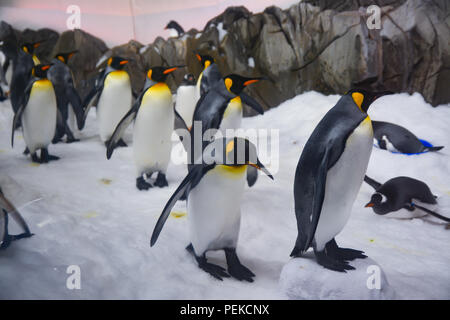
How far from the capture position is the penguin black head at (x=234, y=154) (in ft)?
3.76

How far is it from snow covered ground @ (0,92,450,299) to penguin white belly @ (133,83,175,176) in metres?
0.27

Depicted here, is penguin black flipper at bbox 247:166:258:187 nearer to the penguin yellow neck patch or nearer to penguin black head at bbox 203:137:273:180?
penguin black head at bbox 203:137:273:180

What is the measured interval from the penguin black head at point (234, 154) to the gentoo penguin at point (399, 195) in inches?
25.8

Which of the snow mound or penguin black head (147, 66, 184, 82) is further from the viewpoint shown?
penguin black head (147, 66, 184, 82)

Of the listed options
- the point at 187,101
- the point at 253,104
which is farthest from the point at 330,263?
the point at 187,101

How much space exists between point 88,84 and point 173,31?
2.23 m

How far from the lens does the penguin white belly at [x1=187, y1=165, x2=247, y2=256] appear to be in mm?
1239

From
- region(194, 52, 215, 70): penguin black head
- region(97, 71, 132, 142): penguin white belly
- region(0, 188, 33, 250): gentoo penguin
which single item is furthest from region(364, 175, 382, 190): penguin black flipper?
region(97, 71, 132, 142): penguin white belly

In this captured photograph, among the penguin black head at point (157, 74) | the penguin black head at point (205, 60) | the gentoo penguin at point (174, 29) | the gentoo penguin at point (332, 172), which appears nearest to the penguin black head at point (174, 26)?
the gentoo penguin at point (174, 29)

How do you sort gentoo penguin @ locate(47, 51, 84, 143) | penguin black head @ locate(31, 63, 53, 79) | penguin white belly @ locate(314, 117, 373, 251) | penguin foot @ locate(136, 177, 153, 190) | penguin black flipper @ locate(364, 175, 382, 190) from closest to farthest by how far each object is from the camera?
penguin white belly @ locate(314, 117, 373, 251), penguin black flipper @ locate(364, 175, 382, 190), penguin foot @ locate(136, 177, 153, 190), penguin black head @ locate(31, 63, 53, 79), gentoo penguin @ locate(47, 51, 84, 143)

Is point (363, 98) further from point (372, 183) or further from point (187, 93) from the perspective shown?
point (187, 93)

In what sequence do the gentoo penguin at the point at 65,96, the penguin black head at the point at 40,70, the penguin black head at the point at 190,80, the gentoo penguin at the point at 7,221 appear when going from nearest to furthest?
1. the gentoo penguin at the point at 7,221
2. the penguin black head at the point at 190,80
3. the penguin black head at the point at 40,70
4. the gentoo penguin at the point at 65,96

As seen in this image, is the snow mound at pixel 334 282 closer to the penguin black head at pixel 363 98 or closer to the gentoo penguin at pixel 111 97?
the penguin black head at pixel 363 98
